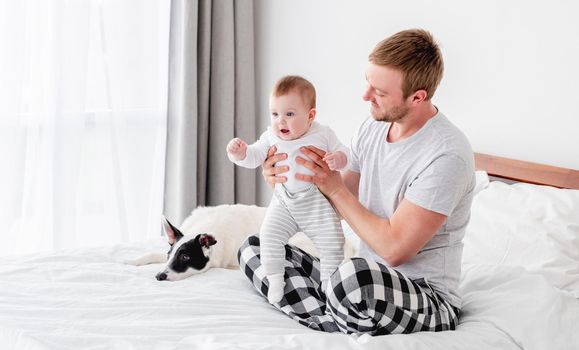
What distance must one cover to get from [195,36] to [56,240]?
1.16 metres

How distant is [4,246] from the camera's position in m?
2.92

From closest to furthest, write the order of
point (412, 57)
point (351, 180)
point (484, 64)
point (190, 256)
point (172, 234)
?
point (412, 57) < point (351, 180) < point (190, 256) < point (172, 234) < point (484, 64)

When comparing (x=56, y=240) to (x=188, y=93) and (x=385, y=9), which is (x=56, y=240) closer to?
(x=188, y=93)

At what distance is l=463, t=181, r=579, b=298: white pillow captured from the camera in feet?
6.56

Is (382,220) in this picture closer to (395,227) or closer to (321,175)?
(395,227)

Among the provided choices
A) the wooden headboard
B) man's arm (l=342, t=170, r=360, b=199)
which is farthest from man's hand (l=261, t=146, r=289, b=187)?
the wooden headboard

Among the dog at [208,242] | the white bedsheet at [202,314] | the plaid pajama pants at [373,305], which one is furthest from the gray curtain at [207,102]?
the plaid pajama pants at [373,305]

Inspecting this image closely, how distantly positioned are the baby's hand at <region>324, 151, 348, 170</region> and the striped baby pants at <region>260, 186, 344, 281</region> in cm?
8

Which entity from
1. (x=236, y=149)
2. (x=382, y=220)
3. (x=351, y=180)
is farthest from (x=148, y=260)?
(x=382, y=220)

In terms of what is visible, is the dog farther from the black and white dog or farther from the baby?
the baby

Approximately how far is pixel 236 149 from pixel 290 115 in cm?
18

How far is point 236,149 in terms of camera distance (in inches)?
74.5

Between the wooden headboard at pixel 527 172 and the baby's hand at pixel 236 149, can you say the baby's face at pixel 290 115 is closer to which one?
the baby's hand at pixel 236 149

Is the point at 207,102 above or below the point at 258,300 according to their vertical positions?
above
